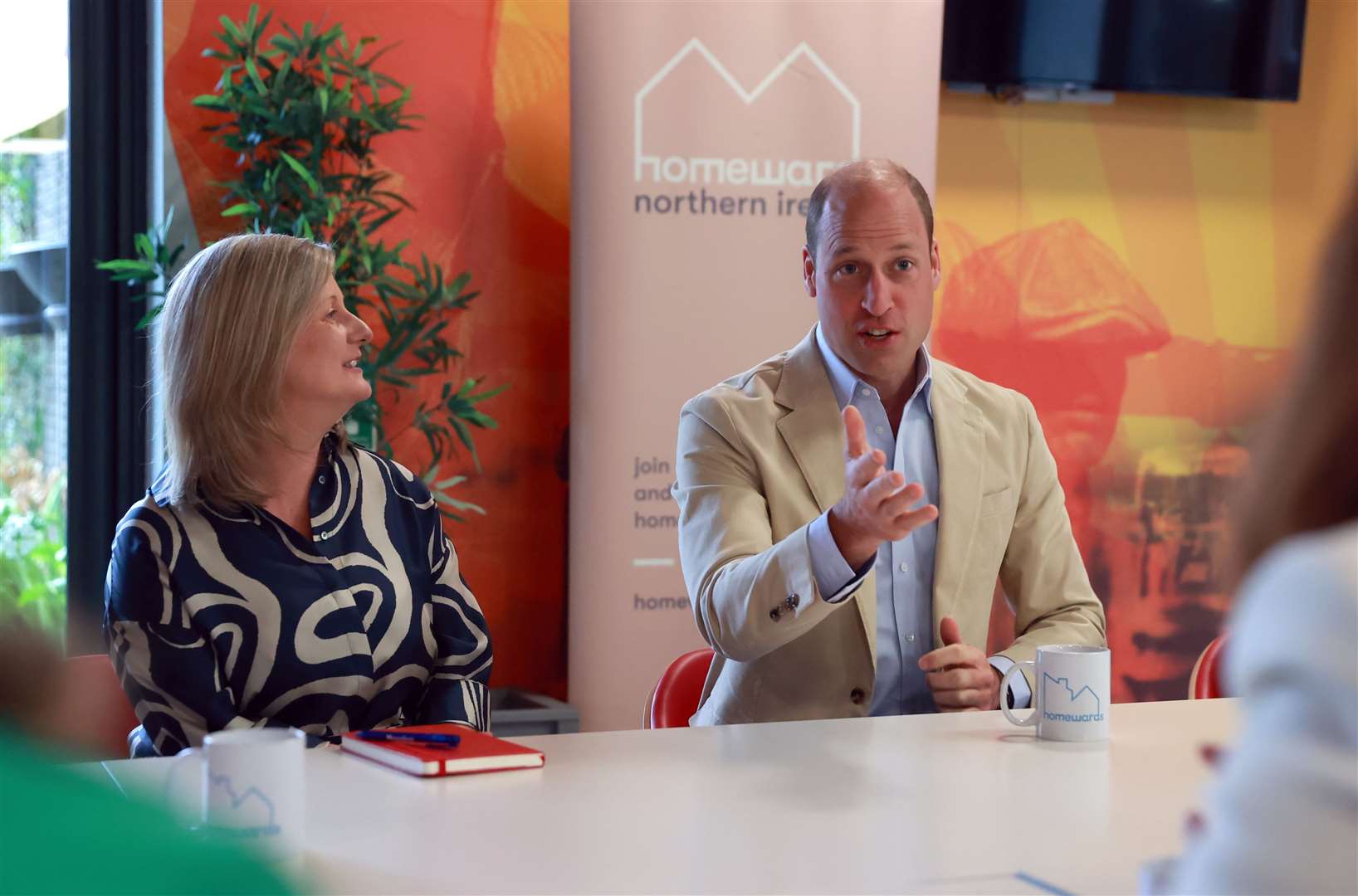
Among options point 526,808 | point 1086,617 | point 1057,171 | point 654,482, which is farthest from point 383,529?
point 1057,171

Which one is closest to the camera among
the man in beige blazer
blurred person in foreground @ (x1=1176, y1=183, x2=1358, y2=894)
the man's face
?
blurred person in foreground @ (x1=1176, y1=183, x2=1358, y2=894)

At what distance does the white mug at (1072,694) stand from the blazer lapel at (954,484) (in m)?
0.51

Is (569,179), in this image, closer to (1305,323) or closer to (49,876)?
(1305,323)

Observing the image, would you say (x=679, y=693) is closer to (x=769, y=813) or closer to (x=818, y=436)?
(x=818, y=436)

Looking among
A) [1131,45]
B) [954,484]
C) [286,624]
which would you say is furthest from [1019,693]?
[1131,45]

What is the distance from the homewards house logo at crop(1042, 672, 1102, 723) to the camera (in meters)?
1.97

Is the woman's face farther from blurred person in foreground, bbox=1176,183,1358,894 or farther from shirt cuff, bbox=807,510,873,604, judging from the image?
blurred person in foreground, bbox=1176,183,1358,894

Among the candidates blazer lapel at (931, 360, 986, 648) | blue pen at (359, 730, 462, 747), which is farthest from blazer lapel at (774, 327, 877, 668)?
blue pen at (359, 730, 462, 747)

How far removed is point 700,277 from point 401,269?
38.0 inches

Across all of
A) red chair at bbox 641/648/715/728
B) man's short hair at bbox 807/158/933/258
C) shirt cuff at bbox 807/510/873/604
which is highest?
man's short hair at bbox 807/158/933/258

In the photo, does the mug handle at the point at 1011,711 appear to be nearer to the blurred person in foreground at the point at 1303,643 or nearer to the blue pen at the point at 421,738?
the blue pen at the point at 421,738

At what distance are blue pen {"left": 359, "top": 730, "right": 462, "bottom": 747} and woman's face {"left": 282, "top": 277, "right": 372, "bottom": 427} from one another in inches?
30.5

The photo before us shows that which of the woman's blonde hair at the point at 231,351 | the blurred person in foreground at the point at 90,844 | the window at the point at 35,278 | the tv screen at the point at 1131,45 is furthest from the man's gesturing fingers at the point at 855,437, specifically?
the window at the point at 35,278

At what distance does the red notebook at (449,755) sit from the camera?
1727 millimetres
